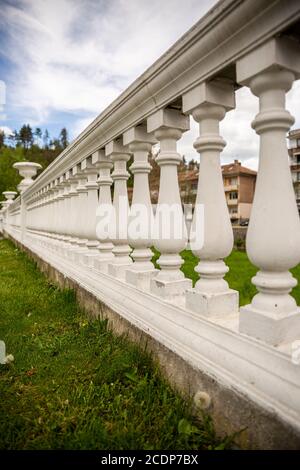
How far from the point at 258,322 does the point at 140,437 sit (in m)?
0.71

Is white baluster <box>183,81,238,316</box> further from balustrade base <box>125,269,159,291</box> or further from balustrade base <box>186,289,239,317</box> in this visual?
balustrade base <box>125,269,159,291</box>

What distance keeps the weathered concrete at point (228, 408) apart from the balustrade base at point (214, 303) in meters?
0.27

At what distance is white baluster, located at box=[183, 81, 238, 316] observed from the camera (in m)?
1.75

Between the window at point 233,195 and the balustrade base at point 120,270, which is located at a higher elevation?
the window at point 233,195

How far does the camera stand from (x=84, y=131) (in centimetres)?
360

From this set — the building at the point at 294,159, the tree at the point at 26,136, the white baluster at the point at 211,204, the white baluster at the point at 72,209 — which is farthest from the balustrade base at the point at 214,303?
the tree at the point at 26,136

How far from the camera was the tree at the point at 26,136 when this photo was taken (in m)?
87.9

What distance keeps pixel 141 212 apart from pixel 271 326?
4.35 ft

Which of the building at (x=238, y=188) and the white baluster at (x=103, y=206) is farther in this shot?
the building at (x=238, y=188)

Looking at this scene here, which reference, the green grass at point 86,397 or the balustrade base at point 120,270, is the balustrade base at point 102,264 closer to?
the balustrade base at point 120,270

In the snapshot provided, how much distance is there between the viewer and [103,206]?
328cm

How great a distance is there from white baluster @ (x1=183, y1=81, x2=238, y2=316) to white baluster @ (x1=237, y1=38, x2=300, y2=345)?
11.2 inches

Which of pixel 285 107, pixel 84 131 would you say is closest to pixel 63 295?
pixel 84 131
